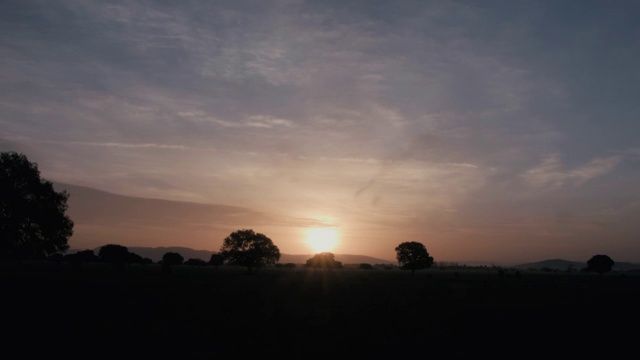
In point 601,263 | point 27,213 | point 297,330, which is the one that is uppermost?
point 27,213

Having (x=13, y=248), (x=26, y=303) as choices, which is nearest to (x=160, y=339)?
(x=26, y=303)

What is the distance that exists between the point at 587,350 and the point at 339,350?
10492 millimetres

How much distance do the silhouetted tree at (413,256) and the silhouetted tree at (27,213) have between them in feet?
294

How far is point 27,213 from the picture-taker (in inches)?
1818

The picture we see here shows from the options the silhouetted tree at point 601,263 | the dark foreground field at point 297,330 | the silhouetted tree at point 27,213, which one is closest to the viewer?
the dark foreground field at point 297,330

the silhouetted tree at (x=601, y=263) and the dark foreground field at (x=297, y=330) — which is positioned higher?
the silhouetted tree at (x=601, y=263)

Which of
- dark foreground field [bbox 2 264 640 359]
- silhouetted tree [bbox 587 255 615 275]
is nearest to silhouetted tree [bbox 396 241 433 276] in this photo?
silhouetted tree [bbox 587 255 615 275]

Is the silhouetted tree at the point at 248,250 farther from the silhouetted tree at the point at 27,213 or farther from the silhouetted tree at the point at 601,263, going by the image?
the silhouetted tree at the point at 601,263

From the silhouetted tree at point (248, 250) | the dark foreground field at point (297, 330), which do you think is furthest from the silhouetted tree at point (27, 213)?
the silhouetted tree at point (248, 250)

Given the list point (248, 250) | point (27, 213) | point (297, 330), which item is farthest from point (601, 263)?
point (27, 213)

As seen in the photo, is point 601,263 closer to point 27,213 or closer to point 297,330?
point 297,330

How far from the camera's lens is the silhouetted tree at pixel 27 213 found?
4522cm

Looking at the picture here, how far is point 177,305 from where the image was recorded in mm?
31109

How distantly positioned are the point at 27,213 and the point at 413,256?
95744mm
